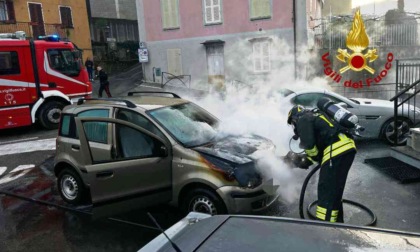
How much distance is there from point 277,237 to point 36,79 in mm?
11940

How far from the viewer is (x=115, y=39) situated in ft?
103

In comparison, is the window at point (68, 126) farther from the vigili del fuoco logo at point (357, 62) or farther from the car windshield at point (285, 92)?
the vigili del fuoco logo at point (357, 62)

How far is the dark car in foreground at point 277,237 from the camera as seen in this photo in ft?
7.00

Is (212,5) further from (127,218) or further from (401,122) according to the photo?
(127,218)

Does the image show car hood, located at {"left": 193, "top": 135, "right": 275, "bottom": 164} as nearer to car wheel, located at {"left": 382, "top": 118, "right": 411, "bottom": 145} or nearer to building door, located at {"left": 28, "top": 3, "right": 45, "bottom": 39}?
car wheel, located at {"left": 382, "top": 118, "right": 411, "bottom": 145}

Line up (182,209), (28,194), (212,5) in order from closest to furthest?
1. (182,209)
2. (28,194)
3. (212,5)

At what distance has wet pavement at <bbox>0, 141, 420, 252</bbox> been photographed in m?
4.61

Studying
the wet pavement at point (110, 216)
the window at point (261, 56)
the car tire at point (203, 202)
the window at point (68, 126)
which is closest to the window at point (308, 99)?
the wet pavement at point (110, 216)

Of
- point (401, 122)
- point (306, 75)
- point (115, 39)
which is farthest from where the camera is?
point (115, 39)

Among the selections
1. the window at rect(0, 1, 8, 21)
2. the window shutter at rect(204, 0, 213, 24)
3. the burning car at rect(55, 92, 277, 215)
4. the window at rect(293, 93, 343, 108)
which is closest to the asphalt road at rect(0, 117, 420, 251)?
the burning car at rect(55, 92, 277, 215)

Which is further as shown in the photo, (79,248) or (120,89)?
(120,89)

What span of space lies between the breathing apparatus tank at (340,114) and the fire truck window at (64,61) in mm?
10797

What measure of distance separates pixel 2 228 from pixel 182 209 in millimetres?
2754

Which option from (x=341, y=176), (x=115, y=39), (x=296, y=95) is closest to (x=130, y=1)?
(x=115, y=39)
